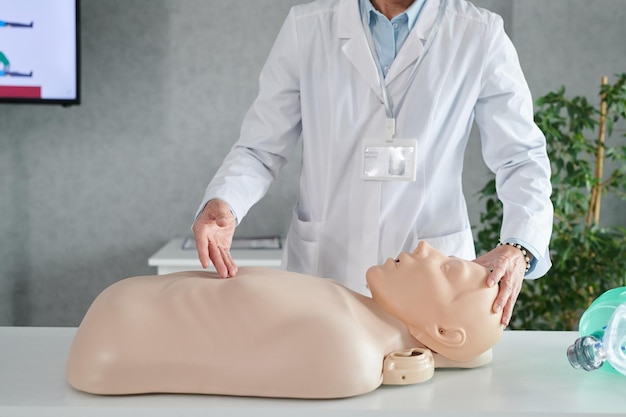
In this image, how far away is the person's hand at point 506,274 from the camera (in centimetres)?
117

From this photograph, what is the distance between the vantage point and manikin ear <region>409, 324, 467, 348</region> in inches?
45.1

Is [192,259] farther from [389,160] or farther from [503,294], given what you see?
[503,294]

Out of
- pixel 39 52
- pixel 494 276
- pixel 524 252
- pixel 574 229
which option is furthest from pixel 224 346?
pixel 39 52

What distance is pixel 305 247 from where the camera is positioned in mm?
1683

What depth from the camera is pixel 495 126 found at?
5.10ft

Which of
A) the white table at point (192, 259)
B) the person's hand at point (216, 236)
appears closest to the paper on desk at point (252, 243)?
the white table at point (192, 259)

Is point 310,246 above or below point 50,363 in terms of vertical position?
above

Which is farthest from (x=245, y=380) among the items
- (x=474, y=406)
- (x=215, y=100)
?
(x=215, y=100)

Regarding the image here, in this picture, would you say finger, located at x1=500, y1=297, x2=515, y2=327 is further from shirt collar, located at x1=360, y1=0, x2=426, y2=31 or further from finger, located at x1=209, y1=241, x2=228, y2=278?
shirt collar, located at x1=360, y1=0, x2=426, y2=31

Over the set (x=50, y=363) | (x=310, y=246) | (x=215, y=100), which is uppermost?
(x=215, y=100)

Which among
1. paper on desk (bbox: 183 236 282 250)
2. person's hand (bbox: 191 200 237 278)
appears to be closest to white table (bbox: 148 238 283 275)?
paper on desk (bbox: 183 236 282 250)

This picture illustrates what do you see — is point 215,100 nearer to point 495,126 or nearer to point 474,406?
point 495,126

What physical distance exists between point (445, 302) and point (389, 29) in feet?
2.34

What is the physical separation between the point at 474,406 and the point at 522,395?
104 millimetres
